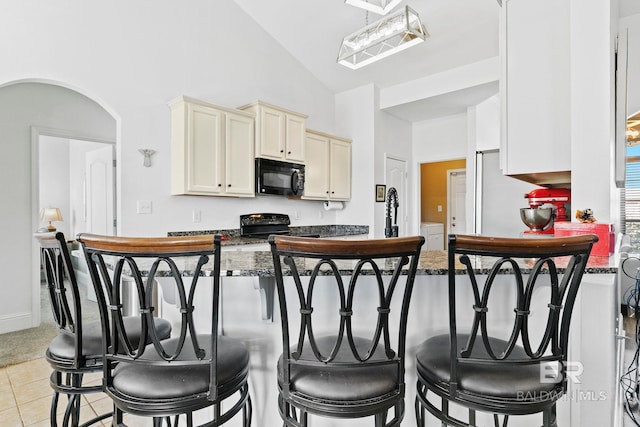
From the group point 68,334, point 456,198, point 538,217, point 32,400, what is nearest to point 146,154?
point 32,400

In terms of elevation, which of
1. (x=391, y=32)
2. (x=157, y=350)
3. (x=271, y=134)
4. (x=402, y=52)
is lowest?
(x=157, y=350)

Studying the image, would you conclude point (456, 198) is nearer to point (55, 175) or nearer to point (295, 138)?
point (295, 138)

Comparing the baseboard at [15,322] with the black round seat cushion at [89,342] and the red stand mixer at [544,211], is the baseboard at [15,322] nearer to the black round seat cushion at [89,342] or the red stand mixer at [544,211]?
the black round seat cushion at [89,342]

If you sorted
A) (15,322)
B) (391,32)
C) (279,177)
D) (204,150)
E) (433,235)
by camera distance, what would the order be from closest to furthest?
(391,32) < (204,150) < (15,322) < (279,177) < (433,235)

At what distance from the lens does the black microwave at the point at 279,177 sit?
382cm

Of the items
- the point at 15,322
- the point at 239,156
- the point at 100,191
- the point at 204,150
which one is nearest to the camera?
the point at 204,150

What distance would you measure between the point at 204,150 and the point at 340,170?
6.90 ft

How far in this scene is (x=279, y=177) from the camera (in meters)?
4.01

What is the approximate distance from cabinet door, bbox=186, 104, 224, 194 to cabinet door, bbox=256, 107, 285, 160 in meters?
0.48

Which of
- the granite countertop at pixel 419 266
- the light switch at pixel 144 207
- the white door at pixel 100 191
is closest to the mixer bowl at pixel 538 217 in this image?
the granite countertop at pixel 419 266

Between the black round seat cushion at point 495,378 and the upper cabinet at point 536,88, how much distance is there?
134 centimetres

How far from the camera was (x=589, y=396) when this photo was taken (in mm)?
1421

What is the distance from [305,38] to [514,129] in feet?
9.93

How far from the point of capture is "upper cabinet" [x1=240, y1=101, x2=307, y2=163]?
3777 mm
